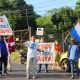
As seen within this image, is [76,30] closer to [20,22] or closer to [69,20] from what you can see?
[69,20]

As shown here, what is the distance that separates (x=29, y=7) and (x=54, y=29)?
27.4m

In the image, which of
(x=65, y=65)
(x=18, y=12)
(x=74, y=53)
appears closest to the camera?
(x=74, y=53)

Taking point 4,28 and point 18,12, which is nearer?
point 4,28

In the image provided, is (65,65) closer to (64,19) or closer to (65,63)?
(65,63)

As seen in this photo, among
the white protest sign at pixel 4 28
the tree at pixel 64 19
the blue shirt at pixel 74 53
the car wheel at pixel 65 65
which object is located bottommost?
the car wheel at pixel 65 65

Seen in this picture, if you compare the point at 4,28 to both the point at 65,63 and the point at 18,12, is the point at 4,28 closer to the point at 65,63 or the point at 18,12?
the point at 65,63

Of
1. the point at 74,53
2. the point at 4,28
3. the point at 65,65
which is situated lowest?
the point at 65,65

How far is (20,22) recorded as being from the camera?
67.2 m

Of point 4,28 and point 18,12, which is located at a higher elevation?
point 18,12

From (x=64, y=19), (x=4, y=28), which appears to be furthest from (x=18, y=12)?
(x=4, y=28)

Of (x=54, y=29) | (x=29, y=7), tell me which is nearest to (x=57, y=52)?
(x=54, y=29)

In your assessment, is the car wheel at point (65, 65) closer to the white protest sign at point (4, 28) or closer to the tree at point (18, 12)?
the white protest sign at point (4, 28)

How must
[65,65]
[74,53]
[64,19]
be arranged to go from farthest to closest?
1. [64,19]
2. [65,65]
3. [74,53]

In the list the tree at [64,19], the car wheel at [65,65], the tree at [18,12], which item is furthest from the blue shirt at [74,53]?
the tree at [18,12]
